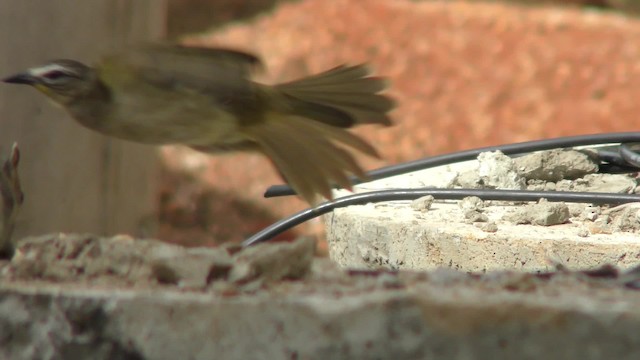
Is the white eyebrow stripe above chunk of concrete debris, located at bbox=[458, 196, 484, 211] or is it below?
above

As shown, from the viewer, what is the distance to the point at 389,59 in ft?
24.3

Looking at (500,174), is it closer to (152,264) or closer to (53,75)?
(53,75)

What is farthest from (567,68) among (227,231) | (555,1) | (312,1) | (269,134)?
(269,134)

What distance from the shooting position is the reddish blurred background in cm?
634

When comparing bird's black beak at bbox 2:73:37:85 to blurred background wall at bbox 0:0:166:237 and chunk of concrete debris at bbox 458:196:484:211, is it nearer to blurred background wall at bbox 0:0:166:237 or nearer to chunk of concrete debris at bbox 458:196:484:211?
chunk of concrete debris at bbox 458:196:484:211

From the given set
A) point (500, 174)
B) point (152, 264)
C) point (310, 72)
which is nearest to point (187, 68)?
point (152, 264)

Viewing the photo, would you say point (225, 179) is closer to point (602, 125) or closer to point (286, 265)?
point (602, 125)

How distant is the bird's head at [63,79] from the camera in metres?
1.67

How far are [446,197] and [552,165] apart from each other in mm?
301

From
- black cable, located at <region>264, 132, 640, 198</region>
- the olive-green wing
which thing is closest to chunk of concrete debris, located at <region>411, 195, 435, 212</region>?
black cable, located at <region>264, 132, 640, 198</region>

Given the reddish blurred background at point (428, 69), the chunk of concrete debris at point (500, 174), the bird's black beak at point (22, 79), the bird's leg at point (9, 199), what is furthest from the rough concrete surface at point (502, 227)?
the reddish blurred background at point (428, 69)

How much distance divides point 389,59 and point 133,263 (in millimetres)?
6262

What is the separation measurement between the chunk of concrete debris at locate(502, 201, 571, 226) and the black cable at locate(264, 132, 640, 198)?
36 cm

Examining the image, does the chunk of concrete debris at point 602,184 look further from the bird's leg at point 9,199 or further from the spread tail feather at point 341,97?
the bird's leg at point 9,199
